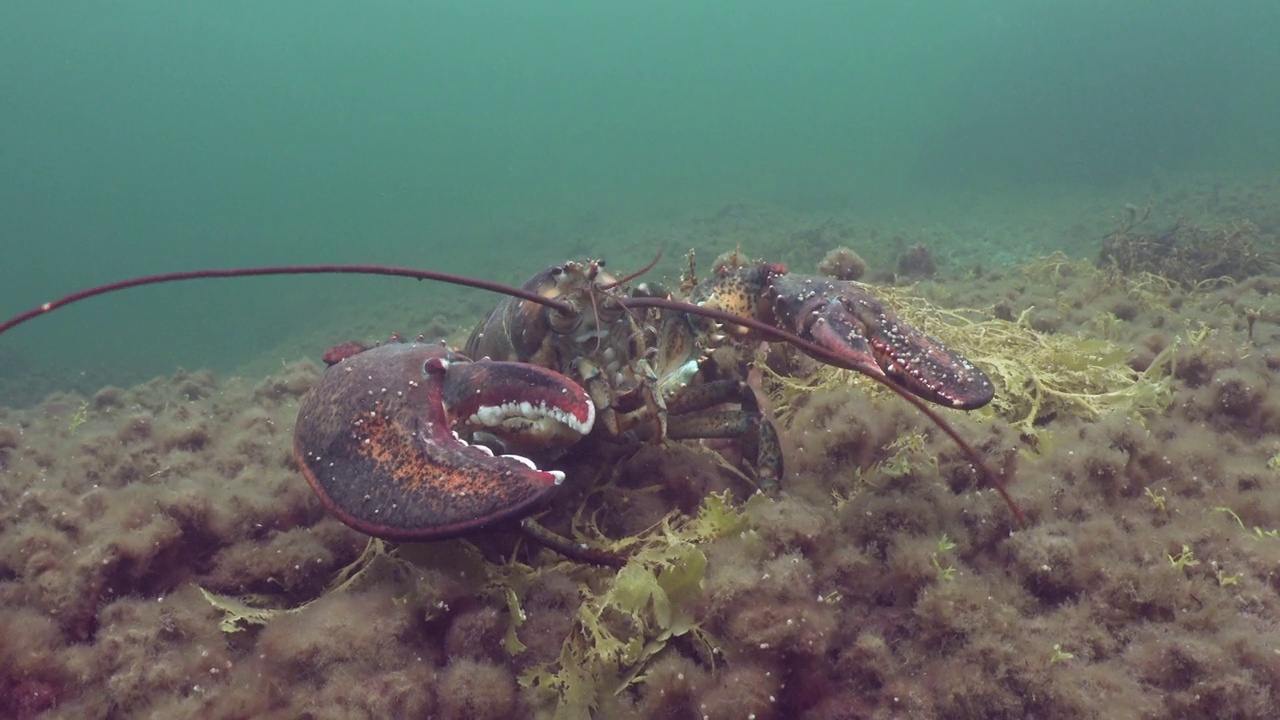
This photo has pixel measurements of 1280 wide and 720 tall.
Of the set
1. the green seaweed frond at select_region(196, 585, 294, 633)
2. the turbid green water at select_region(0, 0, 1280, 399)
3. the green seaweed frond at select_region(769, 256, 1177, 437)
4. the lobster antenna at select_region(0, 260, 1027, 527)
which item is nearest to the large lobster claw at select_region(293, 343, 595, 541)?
the lobster antenna at select_region(0, 260, 1027, 527)

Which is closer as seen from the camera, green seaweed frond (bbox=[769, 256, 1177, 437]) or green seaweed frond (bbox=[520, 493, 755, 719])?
green seaweed frond (bbox=[520, 493, 755, 719])

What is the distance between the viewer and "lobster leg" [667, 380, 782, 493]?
9.86ft

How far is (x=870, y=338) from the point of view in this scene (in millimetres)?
2848

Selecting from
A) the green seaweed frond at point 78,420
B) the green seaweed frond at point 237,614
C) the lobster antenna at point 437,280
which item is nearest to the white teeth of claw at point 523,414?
the lobster antenna at point 437,280

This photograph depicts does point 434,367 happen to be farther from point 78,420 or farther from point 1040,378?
point 78,420

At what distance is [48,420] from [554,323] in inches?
274

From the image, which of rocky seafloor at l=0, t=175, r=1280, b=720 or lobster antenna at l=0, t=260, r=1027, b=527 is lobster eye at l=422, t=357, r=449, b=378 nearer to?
lobster antenna at l=0, t=260, r=1027, b=527

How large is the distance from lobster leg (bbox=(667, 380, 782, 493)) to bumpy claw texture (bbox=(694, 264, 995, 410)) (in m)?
0.48

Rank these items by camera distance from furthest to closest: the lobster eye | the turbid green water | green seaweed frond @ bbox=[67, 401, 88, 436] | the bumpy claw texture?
1. the turbid green water
2. green seaweed frond @ bbox=[67, 401, 88, 436]
3. the lobster eye
4. the bumpy claw texture

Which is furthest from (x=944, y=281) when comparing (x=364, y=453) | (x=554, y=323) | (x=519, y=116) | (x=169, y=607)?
(x=519, y=116)

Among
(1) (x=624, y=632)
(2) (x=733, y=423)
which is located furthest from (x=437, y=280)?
(2) (x=733, y=423)

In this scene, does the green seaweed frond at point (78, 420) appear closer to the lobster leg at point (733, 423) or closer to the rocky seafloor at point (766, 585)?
the rocky seafloor at point (766, 585)

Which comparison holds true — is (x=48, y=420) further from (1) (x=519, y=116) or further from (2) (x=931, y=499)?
(1) (x=519, y=116)

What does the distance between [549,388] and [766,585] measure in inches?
46.4
